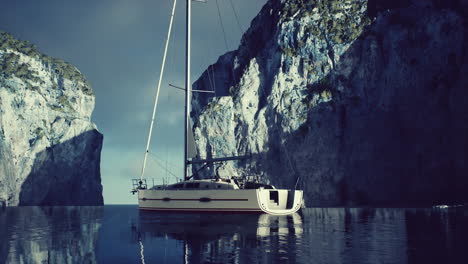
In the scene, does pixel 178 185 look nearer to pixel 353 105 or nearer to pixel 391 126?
pixel 391 126

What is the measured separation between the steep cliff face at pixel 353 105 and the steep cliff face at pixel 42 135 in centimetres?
5348

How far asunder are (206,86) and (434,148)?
5400 cm

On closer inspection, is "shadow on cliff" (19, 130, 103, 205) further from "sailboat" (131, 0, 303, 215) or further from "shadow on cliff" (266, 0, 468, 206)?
"sailboat" (131, 0, 303, 215)

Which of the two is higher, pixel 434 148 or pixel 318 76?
pixel 318 76

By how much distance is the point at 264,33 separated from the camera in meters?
86.8

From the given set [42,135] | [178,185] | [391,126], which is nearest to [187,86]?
[178,185]

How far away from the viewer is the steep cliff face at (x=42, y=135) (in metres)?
103

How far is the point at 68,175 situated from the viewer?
375 ft

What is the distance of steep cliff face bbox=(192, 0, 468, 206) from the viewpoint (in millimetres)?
57938

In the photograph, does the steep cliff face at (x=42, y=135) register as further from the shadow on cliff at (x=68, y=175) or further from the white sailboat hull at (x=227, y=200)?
the white sailboat hull at (x=227, y=200)

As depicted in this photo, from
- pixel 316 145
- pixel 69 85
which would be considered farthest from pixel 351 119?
pixel 69 85

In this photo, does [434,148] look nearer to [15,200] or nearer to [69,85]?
[15,200]

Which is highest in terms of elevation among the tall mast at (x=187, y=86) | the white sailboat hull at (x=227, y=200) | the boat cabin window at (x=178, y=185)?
the tall mast at (x=187, y=86)

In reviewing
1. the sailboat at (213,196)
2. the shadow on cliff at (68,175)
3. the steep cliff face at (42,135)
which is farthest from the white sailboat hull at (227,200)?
the shadow on cliff at (68,175)
